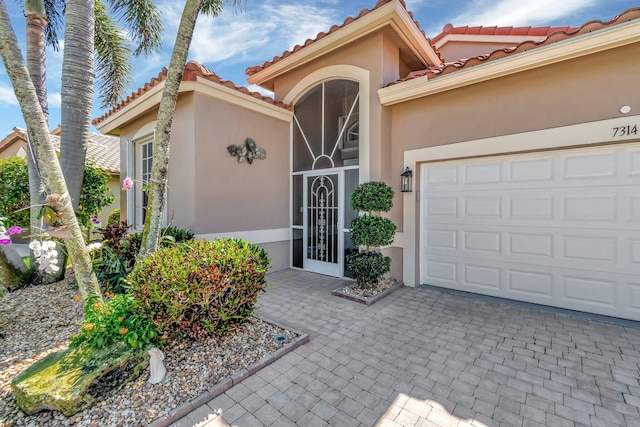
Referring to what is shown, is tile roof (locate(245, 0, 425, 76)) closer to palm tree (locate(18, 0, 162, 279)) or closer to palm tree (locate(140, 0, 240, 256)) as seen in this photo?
palm tree (locate(140, 0, 240, 256))

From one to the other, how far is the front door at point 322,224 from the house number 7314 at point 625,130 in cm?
505

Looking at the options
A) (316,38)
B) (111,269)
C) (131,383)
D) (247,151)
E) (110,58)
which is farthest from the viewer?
(110,58)

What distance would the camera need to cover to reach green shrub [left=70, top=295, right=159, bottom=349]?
10.4 ft

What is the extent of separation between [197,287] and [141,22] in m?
9.07

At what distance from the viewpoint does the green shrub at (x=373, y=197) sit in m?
5.89

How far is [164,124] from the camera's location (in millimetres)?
4059

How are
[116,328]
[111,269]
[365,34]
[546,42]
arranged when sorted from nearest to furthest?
[116,328], [546,42], [111,269], [365,34]

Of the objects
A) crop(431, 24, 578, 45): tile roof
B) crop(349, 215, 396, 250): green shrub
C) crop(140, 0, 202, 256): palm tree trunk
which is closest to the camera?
crop(140, 0, 202, 256): palm tree trunk

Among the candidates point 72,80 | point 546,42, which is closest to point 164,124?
point 72,80

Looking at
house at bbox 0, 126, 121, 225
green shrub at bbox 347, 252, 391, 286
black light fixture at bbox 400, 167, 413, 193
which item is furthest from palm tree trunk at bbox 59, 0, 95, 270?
house at bbox 0, 126, 121, 225

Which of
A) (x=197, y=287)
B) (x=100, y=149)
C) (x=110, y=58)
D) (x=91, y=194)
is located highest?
(x=110, y=58)

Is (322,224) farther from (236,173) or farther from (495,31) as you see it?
(495,31)

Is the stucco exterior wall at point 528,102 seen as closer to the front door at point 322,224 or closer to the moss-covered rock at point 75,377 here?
the front door at point 322,224

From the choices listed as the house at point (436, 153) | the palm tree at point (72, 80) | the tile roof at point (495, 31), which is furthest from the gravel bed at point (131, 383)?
the tile roof at point (495, 31)
